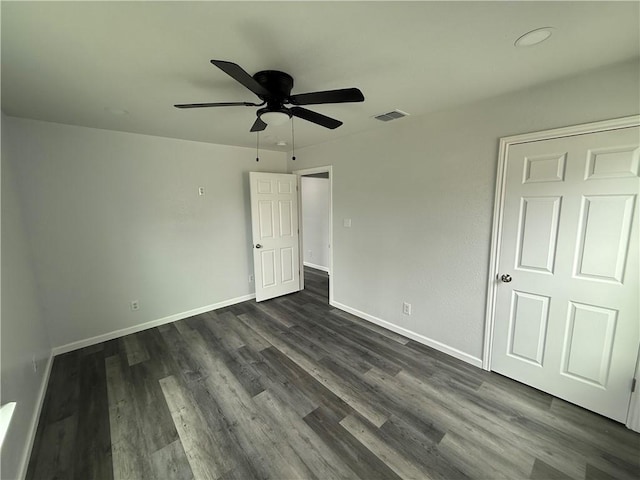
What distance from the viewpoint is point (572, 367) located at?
1.98 metres

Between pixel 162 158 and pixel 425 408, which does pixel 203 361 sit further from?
pixel 162 158

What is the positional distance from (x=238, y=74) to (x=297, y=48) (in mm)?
414

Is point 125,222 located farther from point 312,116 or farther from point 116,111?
point 312,116

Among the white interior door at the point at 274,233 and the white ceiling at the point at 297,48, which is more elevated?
the white ceiling at the point at 297,48

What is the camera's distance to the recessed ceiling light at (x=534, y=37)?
1314 mm

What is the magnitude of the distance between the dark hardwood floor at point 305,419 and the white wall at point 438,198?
1.68ft

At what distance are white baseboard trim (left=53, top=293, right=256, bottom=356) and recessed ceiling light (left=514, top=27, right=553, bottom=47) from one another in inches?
165

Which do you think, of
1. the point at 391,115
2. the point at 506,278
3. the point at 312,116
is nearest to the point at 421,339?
the point at 506,278

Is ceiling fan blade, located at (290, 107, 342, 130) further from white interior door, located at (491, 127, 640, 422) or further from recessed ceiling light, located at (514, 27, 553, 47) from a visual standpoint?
white interior door, located at (491, 127, 640, 422)

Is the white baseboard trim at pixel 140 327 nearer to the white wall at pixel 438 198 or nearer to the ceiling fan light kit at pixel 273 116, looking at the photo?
the white wall at pixel 438 198

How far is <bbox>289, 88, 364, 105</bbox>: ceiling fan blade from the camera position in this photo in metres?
1.44

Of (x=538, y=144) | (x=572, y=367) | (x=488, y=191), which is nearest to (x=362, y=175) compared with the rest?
(x=488, y=191)

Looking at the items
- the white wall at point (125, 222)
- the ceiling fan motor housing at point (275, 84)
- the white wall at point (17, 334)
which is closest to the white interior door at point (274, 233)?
the white wall at point (125, 222)

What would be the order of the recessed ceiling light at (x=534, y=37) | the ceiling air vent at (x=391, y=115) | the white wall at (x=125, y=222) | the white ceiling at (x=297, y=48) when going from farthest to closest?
the white wall at (x=125, y=222) → the ceiling air vent at (x=391, y=115) → the recessed ceiling light at (x=534, y=37) → the white ceiling at (x=297, y=48)
